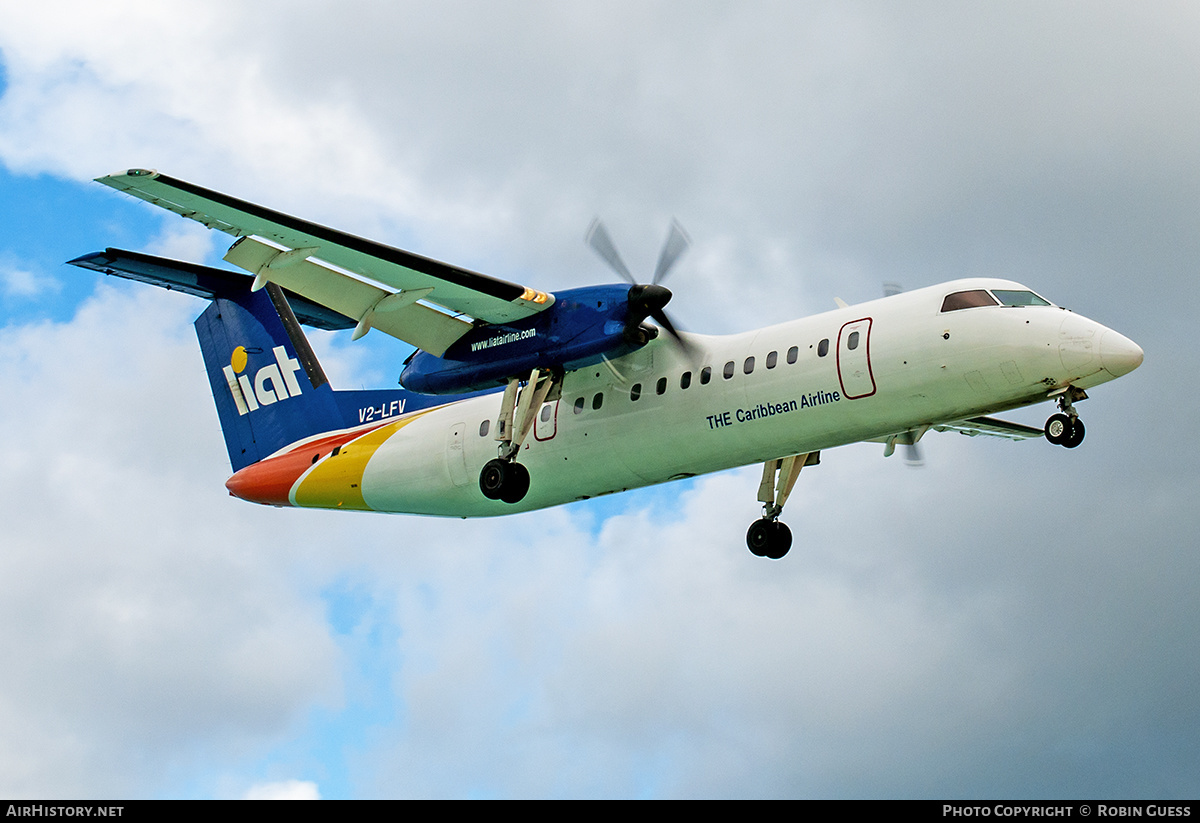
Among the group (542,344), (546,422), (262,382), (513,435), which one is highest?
(262,382)

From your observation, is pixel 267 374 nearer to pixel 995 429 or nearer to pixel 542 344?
pixel 542 344

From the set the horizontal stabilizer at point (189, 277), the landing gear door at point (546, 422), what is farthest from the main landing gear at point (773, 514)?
the horizontal stabilizer at point (189, 277)

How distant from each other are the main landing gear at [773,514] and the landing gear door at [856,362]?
3.84 m

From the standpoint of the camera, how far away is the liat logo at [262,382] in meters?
23.4

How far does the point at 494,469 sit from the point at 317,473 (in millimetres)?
4228

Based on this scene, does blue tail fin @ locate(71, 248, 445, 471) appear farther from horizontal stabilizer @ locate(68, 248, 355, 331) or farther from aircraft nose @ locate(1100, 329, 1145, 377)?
aircraft nose @ locate(1100, 329, 1145, 377)

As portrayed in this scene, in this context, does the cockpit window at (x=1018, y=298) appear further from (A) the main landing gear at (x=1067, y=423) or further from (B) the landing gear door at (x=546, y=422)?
(B) the landing gear door at (x=546, y=422)

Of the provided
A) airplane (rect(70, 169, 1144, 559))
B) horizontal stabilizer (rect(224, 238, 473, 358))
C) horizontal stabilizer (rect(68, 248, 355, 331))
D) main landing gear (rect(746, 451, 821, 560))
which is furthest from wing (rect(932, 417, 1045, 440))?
horizontal stabilizer (rect(68, 248, 355, 331))

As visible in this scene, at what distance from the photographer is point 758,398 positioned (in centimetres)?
1748

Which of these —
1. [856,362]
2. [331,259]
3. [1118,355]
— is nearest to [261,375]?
[331,259]

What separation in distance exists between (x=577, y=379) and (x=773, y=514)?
3957 millimetres

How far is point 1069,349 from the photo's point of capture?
614 inches
